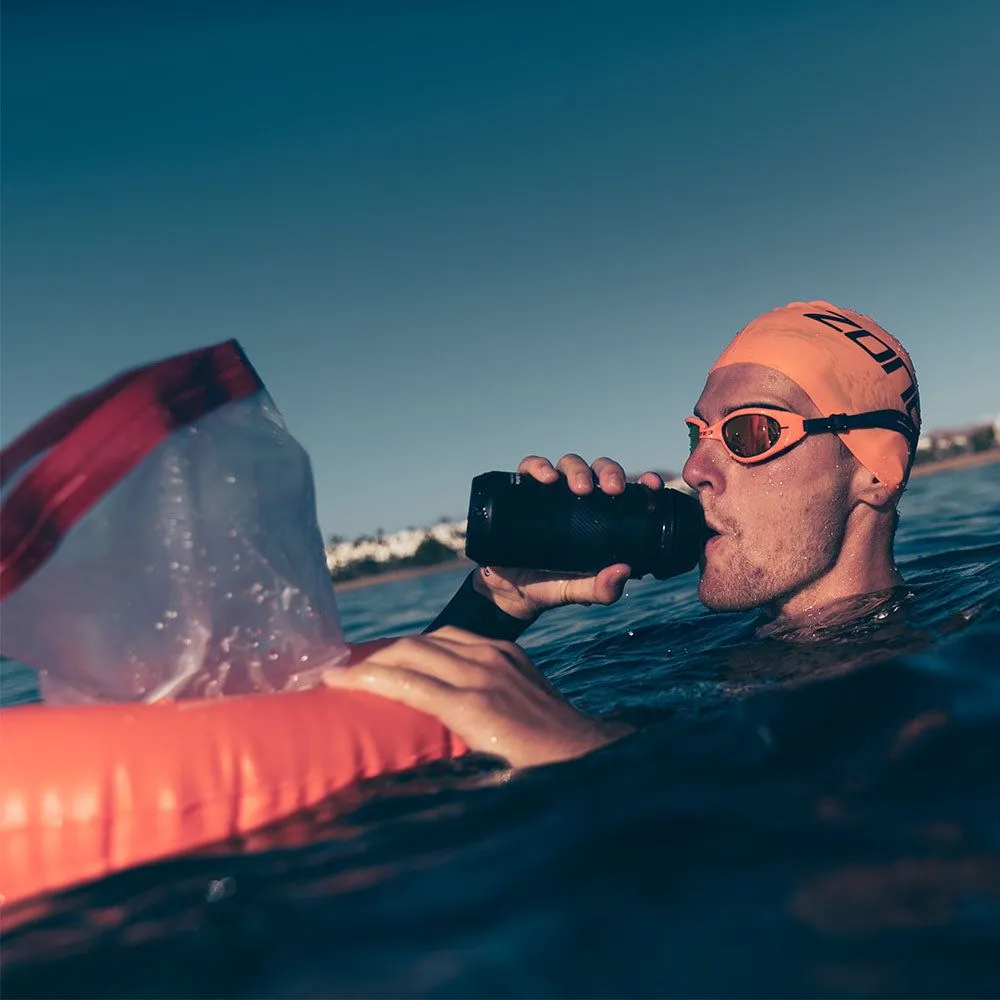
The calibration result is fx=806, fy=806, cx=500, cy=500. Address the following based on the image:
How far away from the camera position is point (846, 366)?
141 inches

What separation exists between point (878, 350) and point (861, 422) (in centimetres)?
45

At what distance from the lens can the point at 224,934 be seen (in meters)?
1.54

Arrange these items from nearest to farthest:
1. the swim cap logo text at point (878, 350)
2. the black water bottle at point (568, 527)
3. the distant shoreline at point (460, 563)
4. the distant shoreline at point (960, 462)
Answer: the black water bottle at point (568, 527) → the swim cap logo text at point (878, 350) → the distant shoreline at point (460, 563) → the distant shoreline at point (960, 462)

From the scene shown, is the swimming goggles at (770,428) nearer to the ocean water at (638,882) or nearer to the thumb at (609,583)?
the thumb at (609,583)

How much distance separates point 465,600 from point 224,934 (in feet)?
6.84

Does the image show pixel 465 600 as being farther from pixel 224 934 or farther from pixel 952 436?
pixel 952 436

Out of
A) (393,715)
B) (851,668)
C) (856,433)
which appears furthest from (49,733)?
(856,433)

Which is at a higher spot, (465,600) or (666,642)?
(465,600)

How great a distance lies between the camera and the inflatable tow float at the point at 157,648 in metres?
1.74

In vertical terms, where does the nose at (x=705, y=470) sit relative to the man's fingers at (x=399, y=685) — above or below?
above

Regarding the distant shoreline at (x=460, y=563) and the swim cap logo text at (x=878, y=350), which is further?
the distant shoreline at (x=460, y=563)

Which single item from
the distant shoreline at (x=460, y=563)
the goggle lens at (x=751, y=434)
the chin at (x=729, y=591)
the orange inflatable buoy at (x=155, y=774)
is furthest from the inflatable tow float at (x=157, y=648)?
the distant shoreline at (x=460, y=563)

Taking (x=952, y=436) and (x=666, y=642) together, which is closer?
(x=666, y=642)

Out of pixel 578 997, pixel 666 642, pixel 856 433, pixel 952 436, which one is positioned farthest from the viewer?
pixel 952 436
